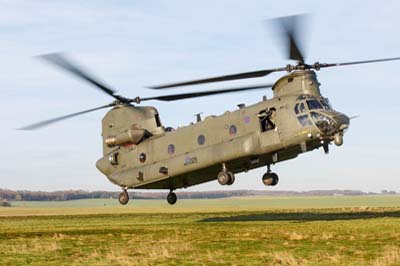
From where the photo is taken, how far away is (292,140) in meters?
28.3

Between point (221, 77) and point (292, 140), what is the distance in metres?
4.85

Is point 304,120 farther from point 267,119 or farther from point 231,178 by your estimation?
point 231,178

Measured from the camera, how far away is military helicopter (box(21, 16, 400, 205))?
27.8m

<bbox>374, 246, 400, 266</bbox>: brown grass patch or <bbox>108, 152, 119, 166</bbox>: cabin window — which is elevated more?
<bbox>108, 152, 119, 166</bbox>: cabin window

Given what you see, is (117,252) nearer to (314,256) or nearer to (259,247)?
(259,247)

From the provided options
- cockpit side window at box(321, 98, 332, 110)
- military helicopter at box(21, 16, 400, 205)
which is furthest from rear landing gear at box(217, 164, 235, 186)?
cockpit side window at box(321, 98, 332, 110)

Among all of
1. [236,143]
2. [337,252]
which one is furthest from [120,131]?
[337,252]

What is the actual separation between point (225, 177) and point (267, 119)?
12.2 ft

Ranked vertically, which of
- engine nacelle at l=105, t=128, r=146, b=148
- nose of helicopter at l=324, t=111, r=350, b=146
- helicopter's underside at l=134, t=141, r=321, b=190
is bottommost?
helicopter's underside at l=134, t=141, r=321, b=190

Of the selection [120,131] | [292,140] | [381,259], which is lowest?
[381,259]

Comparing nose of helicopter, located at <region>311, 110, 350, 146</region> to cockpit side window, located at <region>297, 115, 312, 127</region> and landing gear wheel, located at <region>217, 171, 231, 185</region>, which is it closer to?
cockpit side window, located at <region>297, 115, 312, 127</region>

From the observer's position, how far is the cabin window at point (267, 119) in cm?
2906

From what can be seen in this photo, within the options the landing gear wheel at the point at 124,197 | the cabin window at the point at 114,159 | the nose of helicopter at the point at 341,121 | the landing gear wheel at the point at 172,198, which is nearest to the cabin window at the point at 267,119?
the nose of helicopter at the point at 341,121

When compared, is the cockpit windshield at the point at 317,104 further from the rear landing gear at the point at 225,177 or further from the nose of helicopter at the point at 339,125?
the rear landing gear at the point at 225,177
